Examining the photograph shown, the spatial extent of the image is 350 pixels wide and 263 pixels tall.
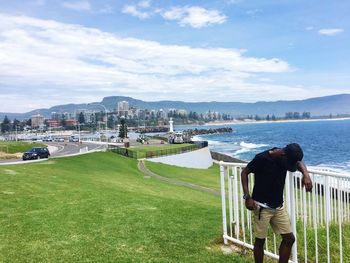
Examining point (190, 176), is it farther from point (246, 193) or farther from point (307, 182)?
point (307, 182)

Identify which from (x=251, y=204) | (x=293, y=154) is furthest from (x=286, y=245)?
(x=293, y=154)

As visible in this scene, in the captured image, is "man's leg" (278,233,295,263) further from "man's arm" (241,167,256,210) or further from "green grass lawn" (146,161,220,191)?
"green grass lawn" (146,161,220,191)

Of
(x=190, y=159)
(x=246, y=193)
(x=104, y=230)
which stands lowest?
(x=190, y=159)

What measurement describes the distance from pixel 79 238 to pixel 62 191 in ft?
20.9

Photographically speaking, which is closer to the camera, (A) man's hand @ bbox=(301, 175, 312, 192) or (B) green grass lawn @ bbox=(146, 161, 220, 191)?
(A) man's hand @ bbox=(301, 175, 312, 192)

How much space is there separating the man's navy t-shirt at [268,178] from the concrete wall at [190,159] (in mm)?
39909

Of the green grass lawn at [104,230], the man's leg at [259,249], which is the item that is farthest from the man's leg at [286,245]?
the green grass lawn at [104,230]

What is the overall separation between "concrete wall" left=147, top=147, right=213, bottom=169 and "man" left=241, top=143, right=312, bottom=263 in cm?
3981

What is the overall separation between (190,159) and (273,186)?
45.8m

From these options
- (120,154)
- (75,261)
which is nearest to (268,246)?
(75,261)

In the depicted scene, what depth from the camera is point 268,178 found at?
212 inches

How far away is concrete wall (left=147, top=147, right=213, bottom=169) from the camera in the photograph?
154 ft

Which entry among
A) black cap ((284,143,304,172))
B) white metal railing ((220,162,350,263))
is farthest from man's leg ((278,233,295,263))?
black cap ((284,143,304,172))

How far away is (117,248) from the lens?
7.39 m
